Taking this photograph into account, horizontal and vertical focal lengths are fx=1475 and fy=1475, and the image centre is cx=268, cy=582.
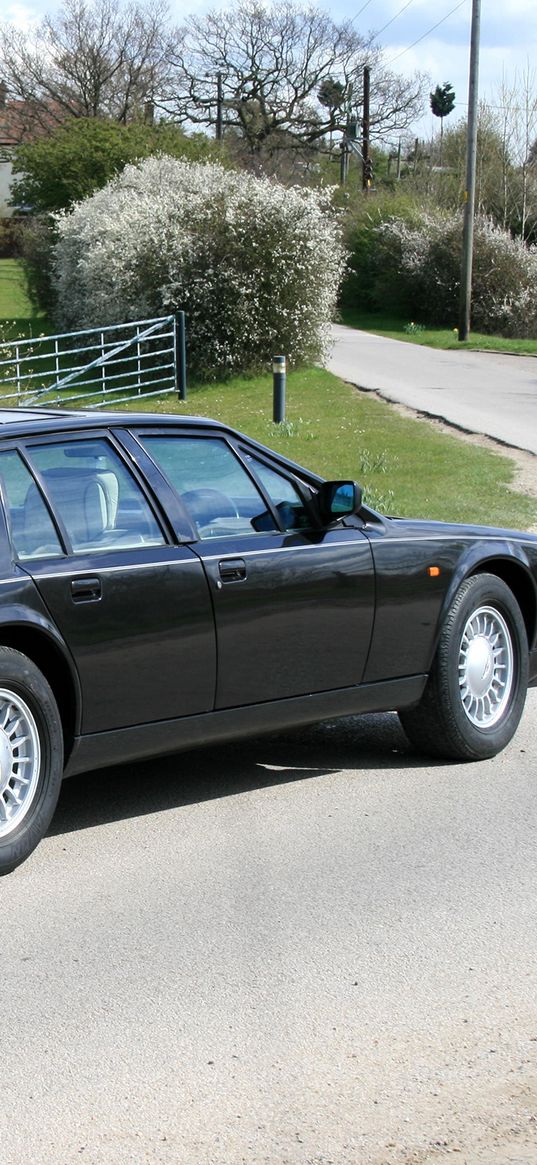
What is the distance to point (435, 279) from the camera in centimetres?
4641

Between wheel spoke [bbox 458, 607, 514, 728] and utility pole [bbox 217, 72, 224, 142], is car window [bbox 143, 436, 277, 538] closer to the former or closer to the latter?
wheel spoke [bbox 458, 607, 514, 728]

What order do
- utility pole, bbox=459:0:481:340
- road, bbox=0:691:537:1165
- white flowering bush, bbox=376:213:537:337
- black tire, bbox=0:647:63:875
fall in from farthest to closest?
white flowering bush, bbox=376:213:537:337 → utility pole, bbox=459:0:481:340 → black tire, bbox=0:647:63:875 → road, bbox=0:691:537:1165

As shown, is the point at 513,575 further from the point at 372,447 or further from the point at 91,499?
the point at 372,447

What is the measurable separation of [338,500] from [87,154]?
4097 cm

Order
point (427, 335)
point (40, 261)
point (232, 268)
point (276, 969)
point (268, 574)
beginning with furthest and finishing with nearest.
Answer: point (427, 335), point (40, 261), point (232, 268), point (268, 574), point (276, 969)

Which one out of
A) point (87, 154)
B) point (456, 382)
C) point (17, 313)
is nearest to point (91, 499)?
point (456, 382)

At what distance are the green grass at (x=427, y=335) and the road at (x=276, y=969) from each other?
3126 centimetres

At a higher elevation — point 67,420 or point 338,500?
point 67,420

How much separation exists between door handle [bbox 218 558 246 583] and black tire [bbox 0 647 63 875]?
0.86 meters

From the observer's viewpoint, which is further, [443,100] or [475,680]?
[443,100]

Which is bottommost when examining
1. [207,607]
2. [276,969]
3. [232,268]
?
[276,969]

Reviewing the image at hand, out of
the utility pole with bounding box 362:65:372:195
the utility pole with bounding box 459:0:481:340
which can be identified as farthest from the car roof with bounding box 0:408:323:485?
the utility pole with bounding box 362:65:372:195

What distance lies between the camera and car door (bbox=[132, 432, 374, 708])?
215 inches

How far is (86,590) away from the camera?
5.04 metres
